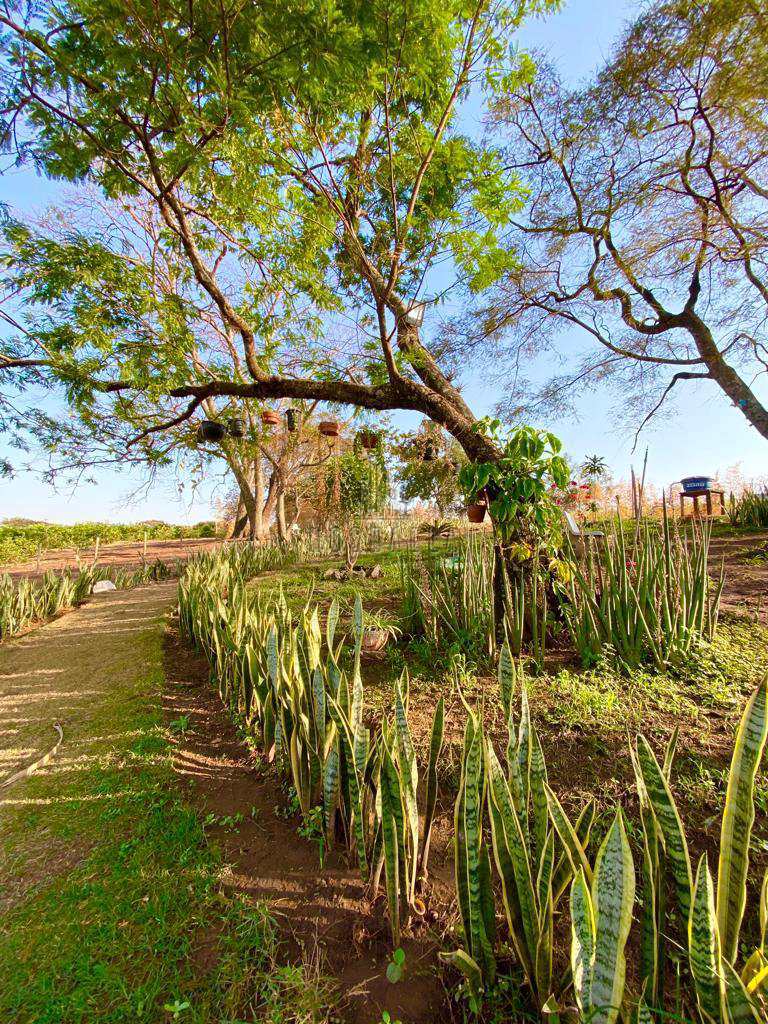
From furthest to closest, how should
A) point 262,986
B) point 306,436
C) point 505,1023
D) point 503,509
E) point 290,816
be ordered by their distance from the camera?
point 306,436, point 503,509, point 290,816, point 262,986, point 505,1023

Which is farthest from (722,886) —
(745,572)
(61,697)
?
(745,572)

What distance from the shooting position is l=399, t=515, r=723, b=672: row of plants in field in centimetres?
242

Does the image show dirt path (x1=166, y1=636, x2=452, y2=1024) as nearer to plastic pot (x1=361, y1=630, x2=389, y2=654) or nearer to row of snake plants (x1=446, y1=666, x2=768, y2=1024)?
row of snake plants (x1=446, y1=666, x2=768, y2=1024)

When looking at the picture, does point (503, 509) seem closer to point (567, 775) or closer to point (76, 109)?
point (567, 775)

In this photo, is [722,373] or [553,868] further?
[722,373]

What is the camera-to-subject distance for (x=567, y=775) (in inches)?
64.0

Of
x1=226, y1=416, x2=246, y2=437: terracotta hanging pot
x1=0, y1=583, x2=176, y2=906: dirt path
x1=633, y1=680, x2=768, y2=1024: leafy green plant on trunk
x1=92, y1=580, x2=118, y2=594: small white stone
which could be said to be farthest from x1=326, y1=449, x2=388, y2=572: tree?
x1=633, y1=680, x2=768, y2=1024: leafy green plant on trunk

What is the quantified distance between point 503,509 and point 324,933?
7.40ft

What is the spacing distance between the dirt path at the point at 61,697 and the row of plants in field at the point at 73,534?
8.02 m

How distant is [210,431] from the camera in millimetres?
5027

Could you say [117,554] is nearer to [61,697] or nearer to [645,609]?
[61,697]

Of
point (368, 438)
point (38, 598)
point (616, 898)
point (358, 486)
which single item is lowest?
point (38, 598)

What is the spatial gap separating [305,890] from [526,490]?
2.33 meters

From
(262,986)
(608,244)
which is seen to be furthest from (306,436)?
(262,986)
